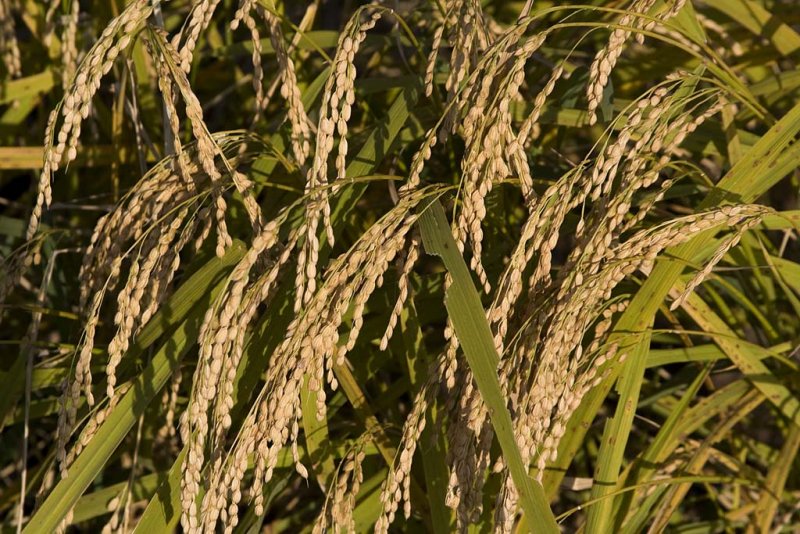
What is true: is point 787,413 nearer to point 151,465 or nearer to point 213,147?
point 213,147

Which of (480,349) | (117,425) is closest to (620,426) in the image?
(480,349)

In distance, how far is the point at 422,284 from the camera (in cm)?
159

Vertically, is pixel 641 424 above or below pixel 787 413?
below

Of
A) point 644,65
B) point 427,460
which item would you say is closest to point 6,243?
point 427,460

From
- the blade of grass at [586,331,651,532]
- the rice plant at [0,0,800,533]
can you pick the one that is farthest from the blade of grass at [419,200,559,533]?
the blade of grass at [586,331,651,532]

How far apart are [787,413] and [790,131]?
492mm

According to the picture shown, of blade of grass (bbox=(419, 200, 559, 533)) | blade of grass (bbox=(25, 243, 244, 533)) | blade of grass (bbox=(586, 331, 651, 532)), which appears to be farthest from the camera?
blade of grass (bbox=(586, 331, 651, 532))

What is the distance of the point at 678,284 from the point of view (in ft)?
4.73

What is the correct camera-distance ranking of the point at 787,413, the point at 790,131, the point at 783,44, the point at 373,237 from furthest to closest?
the point at 783,44
the point at 787,413
the point at 790,131
the point at 373,237

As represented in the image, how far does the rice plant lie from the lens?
1.13m

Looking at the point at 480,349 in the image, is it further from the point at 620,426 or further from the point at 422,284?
the point at 422,284

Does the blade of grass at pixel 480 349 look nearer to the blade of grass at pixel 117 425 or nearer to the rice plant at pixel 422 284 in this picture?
the rice plant at pixel 422 284

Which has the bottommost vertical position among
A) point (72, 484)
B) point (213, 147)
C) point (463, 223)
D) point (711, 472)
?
point (711, 472)

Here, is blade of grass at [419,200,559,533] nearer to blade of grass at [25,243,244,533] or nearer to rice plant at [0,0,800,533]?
rice plant at [0,0,800,533]
